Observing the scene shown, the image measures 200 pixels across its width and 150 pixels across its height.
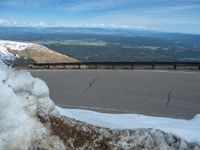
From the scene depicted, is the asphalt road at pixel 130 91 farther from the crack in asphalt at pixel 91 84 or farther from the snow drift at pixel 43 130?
the snow drift at pixel 43 130

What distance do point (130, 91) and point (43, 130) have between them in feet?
46.8

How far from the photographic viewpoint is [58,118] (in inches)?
161

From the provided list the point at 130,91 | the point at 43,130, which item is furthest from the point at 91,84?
the point at 43,130

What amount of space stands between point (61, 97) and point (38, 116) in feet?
42.6

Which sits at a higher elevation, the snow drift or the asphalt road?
the snow drift

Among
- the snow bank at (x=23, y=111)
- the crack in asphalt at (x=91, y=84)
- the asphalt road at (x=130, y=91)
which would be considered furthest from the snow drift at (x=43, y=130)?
the crack in asphalt at (x=91, y=84)

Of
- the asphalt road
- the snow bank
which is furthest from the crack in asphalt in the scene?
the snow bank

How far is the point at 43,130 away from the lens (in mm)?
3902

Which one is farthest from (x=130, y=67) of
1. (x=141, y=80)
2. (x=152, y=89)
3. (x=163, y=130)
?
(x=163, y=130)

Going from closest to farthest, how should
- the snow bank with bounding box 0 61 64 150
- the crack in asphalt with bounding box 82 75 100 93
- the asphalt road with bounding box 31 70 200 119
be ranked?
the snow bank with bounding box 0 61 64 150 < the asphalt road with bounding box 31 70 200 119 < the crack in asphalt with bounding box 82 75 100 93

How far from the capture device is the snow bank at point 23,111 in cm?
376

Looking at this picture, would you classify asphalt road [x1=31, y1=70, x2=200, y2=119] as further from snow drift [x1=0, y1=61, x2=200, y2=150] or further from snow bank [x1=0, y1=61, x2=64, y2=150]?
snow bank [x1=0, y1=61, x2=64, y2=150]

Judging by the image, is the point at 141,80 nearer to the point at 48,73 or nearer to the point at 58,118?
the point at 48,73

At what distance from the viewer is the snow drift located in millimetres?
3779
